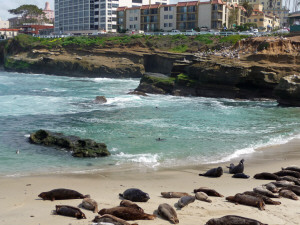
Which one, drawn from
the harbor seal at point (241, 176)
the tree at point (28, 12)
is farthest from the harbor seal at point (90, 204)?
the tree at point (28, 12)

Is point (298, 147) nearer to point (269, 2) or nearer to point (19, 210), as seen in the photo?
point (19, 210)

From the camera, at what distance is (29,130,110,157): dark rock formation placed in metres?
15.8

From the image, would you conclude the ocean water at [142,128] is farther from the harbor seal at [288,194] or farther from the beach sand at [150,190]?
the harbor seal at [288,194]

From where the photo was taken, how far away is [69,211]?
27.8 feet

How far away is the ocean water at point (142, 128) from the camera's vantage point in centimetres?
1509

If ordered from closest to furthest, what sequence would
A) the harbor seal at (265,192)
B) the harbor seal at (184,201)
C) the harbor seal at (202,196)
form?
the harbor seal at (184,201) → the harbor seal at (202,196) → the harbor seal at (265,192)

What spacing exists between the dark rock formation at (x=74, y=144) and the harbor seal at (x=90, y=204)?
6591mm

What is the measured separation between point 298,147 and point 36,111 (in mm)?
18649

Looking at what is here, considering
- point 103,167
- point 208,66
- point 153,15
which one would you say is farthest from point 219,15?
point 103,167

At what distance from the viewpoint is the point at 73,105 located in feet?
104

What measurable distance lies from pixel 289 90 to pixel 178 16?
57.4 metres

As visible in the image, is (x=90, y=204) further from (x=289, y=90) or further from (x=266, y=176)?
(x=289, y=90)

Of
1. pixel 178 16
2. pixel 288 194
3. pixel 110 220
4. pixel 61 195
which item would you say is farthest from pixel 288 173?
pixel 178 16

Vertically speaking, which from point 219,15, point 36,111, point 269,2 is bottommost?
A: point 36,111
